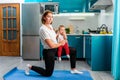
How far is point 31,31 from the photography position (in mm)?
6555

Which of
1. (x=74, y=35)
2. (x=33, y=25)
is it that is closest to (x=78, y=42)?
(x=74, y=35)

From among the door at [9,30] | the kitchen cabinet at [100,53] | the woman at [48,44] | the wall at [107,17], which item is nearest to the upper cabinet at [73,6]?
the wall at [107,17]

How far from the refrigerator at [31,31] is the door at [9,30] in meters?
1.04

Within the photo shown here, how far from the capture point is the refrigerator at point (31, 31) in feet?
21.5

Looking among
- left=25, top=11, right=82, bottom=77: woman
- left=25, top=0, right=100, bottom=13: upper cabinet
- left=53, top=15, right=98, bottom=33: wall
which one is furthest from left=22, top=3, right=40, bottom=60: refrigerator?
left=25, top=11, right=82, bottom=77: woman

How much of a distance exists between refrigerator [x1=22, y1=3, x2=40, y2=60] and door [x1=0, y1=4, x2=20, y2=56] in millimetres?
1045

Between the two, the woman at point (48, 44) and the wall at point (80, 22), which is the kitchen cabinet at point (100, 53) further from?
the wall at point (80, 22)

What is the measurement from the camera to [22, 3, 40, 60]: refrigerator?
21.5ft

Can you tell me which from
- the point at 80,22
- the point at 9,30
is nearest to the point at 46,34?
the point at 80,22

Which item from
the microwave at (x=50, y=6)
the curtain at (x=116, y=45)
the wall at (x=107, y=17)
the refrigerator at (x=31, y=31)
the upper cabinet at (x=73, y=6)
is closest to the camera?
the curtain at (x=116, y=45)

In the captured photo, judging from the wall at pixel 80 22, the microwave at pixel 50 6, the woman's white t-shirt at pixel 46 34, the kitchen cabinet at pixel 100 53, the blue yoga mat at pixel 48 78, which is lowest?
the blue yoga mat at pixel 48 78

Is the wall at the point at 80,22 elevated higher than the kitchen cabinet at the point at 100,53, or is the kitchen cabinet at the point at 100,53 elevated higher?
the wall at the point at 80,22

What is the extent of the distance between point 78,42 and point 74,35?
0.26 m

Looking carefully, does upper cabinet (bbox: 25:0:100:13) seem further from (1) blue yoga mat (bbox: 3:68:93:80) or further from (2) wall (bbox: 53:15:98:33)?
(1) blue yoga mat (bbox: 3:68:93:80)
